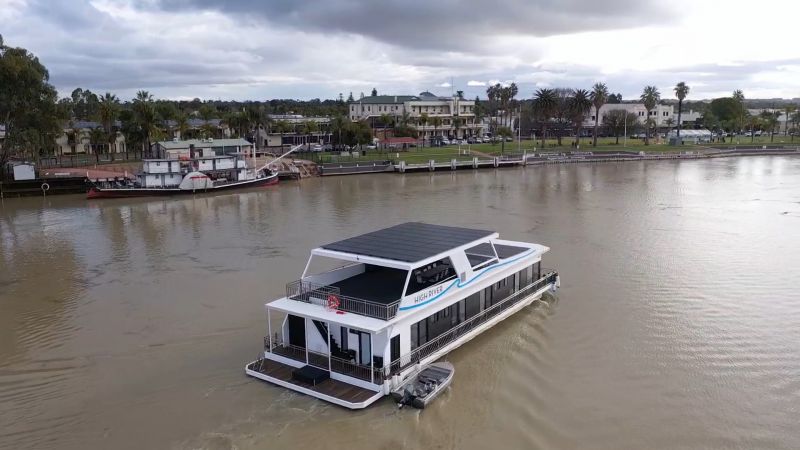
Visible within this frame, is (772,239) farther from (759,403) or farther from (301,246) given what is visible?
(301,246)

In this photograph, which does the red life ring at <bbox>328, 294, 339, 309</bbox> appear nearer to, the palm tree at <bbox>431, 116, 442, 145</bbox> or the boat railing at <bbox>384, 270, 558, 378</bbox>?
the boat railing at <bbox>384, 270, 558, 378</bbox>

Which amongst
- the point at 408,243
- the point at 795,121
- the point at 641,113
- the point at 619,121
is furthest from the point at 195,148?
the point at 795,121

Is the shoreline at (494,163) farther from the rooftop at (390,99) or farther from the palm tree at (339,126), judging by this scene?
the rooftop at (390,99)

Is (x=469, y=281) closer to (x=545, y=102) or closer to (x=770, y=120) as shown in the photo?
(x=545, y=102)

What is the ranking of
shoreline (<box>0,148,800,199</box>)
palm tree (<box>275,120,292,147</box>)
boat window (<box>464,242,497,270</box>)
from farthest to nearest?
palm tree (<box>275,120,292,147</box>)
shoreline (<box>0,148,800,199</box>)
boat window (<box>464,242,497,270</box>)

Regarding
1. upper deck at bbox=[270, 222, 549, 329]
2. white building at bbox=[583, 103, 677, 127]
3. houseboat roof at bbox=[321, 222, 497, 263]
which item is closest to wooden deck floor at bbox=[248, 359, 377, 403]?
upper deck at bbox=[270, 222, 549, 329]

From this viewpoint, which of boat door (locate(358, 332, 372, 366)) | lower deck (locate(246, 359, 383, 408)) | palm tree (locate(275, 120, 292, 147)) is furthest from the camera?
palm tree (locate(275, 120, 292, 147))

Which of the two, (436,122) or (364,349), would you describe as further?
(436,122)
